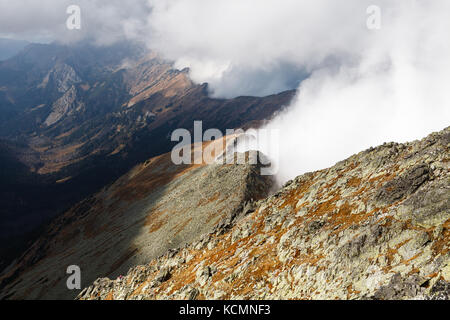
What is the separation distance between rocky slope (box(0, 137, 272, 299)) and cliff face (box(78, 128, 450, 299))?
2474 cm

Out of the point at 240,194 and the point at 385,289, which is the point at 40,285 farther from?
the point at 385,289

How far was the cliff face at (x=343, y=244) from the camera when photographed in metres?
30.7

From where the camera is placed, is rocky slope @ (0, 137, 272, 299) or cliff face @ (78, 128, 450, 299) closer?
cliff face @ (78, 128, 450, 299)

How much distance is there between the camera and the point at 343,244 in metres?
38.5

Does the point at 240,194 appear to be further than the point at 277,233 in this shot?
Yes

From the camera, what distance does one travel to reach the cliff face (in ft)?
101

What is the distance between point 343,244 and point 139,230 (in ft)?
394

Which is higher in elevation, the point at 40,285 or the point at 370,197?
the point at 370,197

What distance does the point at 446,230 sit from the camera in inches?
1222

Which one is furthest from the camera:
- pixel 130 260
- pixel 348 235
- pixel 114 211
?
pixel 114 211
